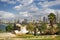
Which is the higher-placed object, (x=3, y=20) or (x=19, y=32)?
(x=3, y=20)

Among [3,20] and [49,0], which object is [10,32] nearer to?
[3,20]

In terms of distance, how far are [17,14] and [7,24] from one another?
0.25 meters

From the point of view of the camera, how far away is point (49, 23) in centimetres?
236

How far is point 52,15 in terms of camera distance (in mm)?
2340

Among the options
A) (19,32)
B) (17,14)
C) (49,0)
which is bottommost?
(19,32)

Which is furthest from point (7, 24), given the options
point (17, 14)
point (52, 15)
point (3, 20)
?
point (52, 15)

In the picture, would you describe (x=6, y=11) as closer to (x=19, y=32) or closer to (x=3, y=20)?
(x=3, y=20)

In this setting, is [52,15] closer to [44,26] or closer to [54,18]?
[54,18]

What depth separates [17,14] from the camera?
94.1 inches

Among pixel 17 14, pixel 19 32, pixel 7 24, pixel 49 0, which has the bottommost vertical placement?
pixel 19 32

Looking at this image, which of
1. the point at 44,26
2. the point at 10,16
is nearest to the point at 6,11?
the point at 10,16

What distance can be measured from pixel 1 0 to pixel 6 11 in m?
0.21

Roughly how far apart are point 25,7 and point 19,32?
46 cm

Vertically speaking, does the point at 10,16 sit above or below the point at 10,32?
above
